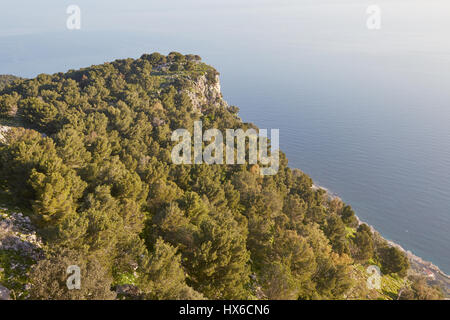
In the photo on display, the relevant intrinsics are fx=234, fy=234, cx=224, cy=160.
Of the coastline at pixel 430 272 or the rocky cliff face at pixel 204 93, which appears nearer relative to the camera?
the coastline at pixel 430 272

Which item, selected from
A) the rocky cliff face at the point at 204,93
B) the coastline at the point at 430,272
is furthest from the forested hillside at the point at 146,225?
the rocky cliff face at the point at 204,93

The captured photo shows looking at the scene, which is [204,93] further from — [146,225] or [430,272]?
[430,272]

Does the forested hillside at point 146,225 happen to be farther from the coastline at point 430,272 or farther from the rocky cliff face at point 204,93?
the rocky cliff face at point 204,93

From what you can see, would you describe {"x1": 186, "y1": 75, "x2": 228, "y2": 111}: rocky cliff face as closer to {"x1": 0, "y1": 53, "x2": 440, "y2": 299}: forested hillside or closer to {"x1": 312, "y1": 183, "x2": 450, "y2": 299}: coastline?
{"x1": 0, "y1": 53, "x2": 440, "y2": 299}: forested hillside

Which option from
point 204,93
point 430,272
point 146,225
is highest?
point 204,93

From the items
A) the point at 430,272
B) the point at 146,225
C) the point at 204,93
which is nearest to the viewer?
the point at 146,225

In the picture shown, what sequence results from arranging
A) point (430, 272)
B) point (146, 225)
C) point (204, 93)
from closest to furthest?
point (146, 225)
point (430, 272)
point (204, 93)

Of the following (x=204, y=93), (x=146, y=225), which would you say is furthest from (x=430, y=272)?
(x=204, y=93)

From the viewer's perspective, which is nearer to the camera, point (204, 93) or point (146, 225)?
point (146, 225)
